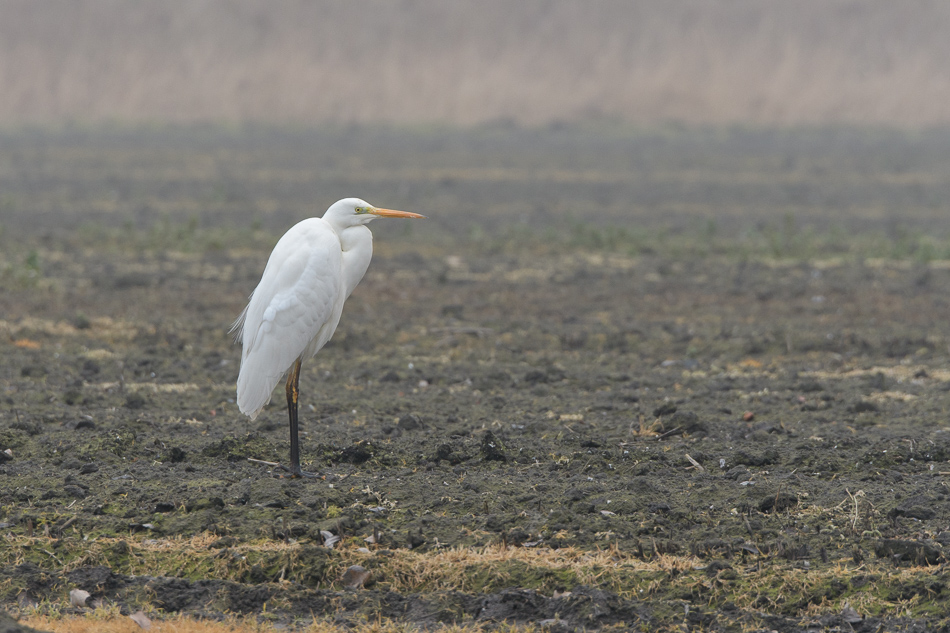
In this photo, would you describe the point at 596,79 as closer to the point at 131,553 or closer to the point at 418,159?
the point at 418,159

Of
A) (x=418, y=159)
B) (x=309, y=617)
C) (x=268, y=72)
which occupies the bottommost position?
(x=309, y=617)

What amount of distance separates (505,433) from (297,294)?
236 centimetres

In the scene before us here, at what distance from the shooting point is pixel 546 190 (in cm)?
3444

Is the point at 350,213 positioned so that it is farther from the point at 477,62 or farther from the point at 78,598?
the point at 477,62

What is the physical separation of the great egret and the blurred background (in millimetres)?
58086

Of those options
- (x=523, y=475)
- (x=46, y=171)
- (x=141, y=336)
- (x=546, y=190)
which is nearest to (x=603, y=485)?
(x=523, y=475)

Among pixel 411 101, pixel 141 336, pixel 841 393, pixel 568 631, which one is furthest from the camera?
pixel 411 101

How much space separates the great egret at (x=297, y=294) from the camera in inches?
302

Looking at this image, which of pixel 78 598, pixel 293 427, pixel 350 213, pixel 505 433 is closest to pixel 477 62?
pixel 505 433

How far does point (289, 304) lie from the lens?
7656 millimetres

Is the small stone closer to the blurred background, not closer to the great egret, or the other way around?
the great egret

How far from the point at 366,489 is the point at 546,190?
90.8 feet

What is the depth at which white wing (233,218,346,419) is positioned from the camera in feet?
25.1

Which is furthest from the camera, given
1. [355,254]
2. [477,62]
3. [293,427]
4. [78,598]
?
[477,62]
